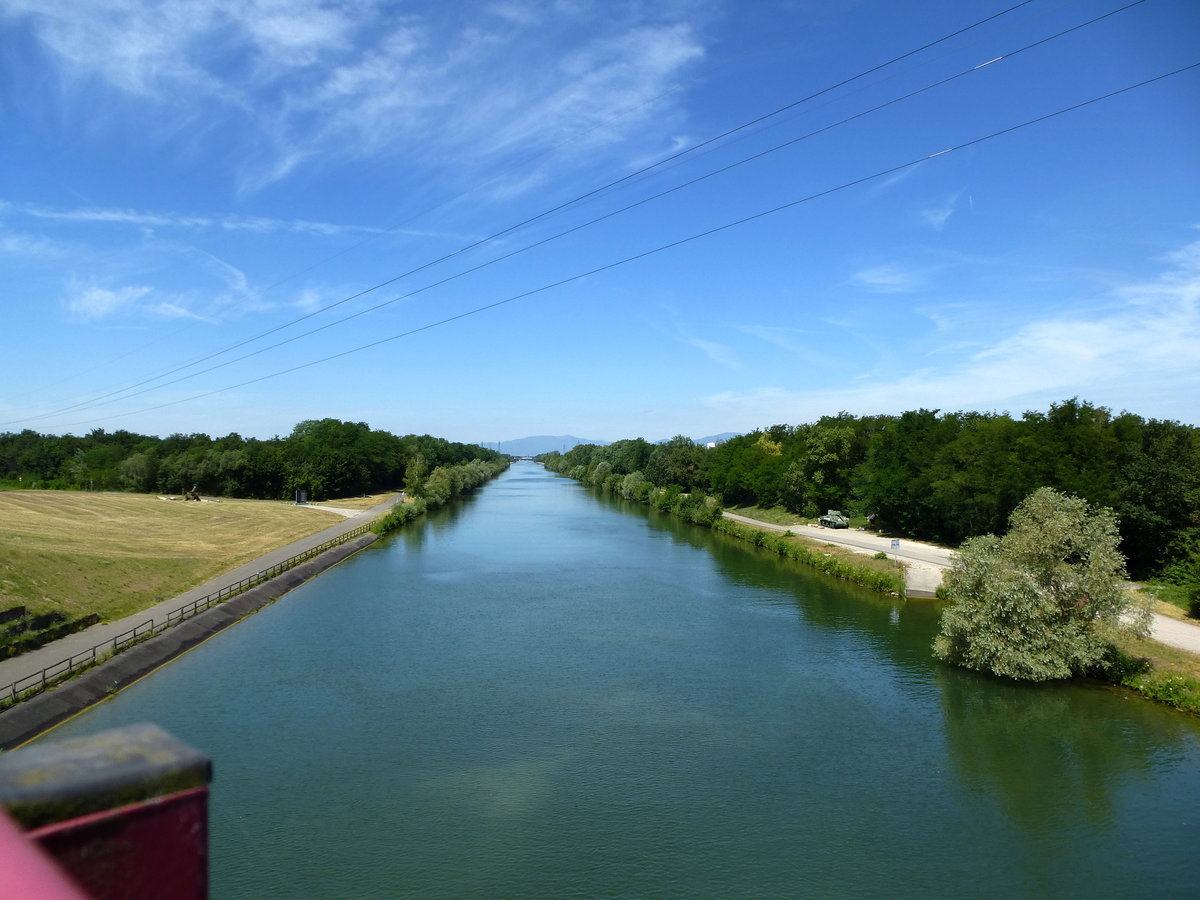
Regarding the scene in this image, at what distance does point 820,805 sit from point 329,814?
1001cm

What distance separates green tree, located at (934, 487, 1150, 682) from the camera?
2316 centimetres

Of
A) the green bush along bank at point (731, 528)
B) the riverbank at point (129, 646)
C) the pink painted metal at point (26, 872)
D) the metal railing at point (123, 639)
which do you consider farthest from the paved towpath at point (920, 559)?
the pink painted metal at point (26, 872)

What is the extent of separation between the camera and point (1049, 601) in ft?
77.4

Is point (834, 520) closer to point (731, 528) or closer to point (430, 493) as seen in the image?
point (731, 528)

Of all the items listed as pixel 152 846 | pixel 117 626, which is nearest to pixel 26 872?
pixel 152 846

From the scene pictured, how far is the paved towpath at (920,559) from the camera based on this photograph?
83.3ft

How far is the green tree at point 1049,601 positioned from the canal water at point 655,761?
1.08 metres

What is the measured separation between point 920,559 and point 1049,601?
1907cm

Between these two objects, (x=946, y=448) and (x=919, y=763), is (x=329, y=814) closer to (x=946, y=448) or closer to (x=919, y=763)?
(x=919, y=763)

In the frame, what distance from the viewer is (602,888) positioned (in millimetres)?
13320

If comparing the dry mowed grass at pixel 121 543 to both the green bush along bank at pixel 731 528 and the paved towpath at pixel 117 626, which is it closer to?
the paved towpath at pixel 117 626

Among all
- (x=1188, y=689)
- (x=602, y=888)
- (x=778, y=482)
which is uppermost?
(x=778, y=482)

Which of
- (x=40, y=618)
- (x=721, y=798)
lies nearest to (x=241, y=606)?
(x=40, y=618)

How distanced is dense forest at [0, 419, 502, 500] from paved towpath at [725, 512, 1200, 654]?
44.3 metres
